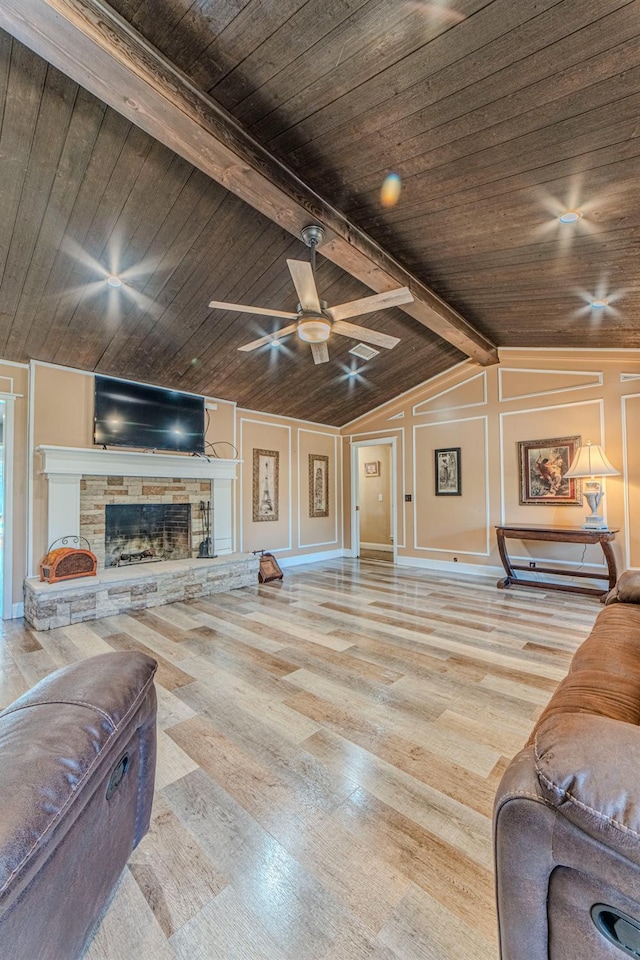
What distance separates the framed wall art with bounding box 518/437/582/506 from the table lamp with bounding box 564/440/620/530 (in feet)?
0.92

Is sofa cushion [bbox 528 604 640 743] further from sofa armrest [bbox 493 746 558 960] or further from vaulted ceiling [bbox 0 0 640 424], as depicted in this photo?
vaulted ceiling [bbox 0 0 640 424]

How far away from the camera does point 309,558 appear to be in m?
7.14

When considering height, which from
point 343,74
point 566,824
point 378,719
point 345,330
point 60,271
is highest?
point 343,74

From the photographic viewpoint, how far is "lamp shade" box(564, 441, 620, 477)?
14.5 feet

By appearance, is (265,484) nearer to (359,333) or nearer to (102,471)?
(102,471)

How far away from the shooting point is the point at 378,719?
2170 mm

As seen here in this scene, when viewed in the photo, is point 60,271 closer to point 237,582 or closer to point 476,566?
point 237,582

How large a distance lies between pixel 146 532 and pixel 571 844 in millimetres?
5310

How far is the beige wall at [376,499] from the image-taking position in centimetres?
850

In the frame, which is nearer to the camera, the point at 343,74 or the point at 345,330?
the point at 343,74

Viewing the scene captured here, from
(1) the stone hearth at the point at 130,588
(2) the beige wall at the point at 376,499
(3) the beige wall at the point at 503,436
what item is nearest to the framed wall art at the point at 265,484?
(1) the stone hearth at the point at 130,588

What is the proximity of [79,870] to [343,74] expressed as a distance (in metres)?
3.02

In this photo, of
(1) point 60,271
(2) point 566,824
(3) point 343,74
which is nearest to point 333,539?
(1) point 60,271

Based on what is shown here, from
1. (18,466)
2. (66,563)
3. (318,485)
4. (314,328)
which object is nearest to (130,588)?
(66,563)
